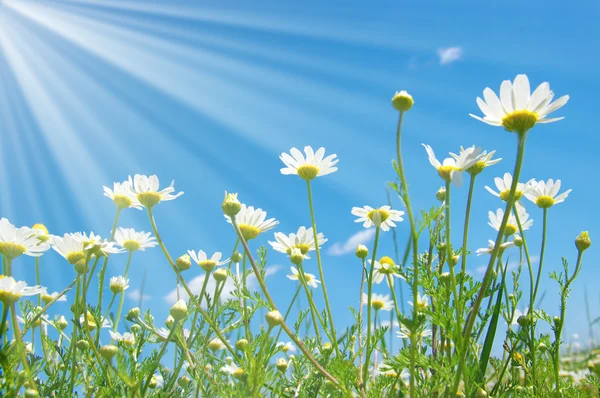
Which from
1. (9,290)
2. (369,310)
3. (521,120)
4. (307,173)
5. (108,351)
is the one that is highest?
Answer: (307,173)

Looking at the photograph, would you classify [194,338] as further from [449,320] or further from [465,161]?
[465,161]

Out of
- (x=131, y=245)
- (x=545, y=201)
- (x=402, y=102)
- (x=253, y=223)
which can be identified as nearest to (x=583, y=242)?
(x=545, y=201)

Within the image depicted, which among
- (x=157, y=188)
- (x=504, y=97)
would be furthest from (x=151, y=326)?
(x=504, y=97)

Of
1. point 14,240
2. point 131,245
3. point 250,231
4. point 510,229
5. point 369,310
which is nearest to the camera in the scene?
point 369,310

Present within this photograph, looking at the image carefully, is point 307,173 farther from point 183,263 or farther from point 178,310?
point 178,310

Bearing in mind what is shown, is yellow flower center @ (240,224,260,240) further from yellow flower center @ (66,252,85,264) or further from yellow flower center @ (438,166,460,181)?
yellow flower center @ (438,166,460,181)

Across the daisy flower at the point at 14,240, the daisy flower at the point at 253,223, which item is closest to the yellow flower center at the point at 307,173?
the daisy flower at the point at 253,223

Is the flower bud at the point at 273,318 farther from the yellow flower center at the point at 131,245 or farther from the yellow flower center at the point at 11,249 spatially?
the yellow flower center at the point at 131,245

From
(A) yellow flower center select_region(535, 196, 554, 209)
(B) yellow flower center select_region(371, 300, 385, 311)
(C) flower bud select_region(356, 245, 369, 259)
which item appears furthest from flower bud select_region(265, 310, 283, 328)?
(B) yellow flower center select_region(371, 300, 385, 311)
